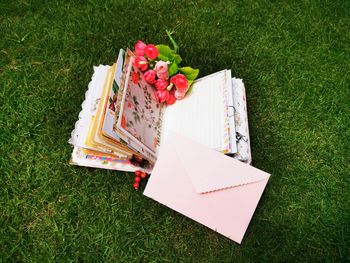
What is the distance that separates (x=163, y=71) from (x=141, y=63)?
0.13 meters

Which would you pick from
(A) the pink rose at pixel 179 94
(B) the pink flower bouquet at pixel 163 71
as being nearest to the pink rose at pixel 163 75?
(B) the pink flower bouquet at pixel 163 71

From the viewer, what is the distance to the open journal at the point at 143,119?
1601 mm

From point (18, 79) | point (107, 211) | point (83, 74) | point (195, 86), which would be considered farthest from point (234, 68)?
point (18, 79)

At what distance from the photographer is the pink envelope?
172 cm

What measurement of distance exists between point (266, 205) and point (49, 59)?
1.73m

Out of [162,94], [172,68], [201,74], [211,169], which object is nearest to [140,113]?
[162,94]

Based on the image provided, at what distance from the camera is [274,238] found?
185 centimetres

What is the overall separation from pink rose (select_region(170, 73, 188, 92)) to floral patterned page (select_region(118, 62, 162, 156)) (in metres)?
0.15

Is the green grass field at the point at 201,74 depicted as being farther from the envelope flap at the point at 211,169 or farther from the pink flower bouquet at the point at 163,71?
the pink flower bouquet at the point at 163,71

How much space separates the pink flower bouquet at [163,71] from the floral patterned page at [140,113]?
0.15 ft

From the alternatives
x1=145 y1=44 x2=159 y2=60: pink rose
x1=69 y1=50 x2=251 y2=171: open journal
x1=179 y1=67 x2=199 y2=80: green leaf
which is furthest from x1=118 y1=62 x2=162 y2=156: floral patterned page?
x1=179 y1=67 x2=199 y2=80: green leaf

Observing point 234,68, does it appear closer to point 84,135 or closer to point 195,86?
point 195,86

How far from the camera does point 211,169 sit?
1.72m

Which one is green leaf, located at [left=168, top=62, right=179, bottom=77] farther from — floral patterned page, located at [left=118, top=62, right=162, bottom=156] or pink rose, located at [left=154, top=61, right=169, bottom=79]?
floral patterned page, located at [left=118, top=62, right=162, bottom=156]
